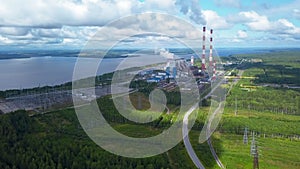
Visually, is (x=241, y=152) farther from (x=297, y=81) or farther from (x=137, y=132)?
(x=297, y=81)

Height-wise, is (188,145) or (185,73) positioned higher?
(185,73)

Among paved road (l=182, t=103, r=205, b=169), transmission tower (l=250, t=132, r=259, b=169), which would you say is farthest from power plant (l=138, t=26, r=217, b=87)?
transmission tower (l=250, t=132, r=259, b=169)

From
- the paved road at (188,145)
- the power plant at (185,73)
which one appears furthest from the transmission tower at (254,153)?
the power plant at (185,73)

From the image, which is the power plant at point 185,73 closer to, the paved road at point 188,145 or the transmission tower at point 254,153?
the paved road at point 188,145

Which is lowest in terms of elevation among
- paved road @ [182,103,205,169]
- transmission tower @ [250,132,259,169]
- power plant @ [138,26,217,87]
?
transmission tower @ [250,132,259,169]

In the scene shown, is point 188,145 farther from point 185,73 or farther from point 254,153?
point 185,73

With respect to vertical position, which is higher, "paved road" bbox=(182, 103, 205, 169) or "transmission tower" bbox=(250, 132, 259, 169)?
"paved road" bbox=(182, 103, 205, 169)

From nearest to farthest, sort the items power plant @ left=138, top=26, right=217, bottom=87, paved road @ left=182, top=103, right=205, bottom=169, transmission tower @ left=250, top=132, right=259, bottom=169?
paved road @ left=182, top=103, right=205, bottom=169
transmission tower @ left=250, top=132, right=259, bottom=169
power plant @ left=138, top=26, right=217, bottom=87

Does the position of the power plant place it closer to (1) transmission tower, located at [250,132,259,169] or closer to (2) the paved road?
(2) the paved road

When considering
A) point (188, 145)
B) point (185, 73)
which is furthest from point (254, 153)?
point (185, 73)

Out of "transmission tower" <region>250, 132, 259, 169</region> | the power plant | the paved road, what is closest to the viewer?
the paved road

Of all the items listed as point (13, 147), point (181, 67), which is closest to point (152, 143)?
point (13, 147)
